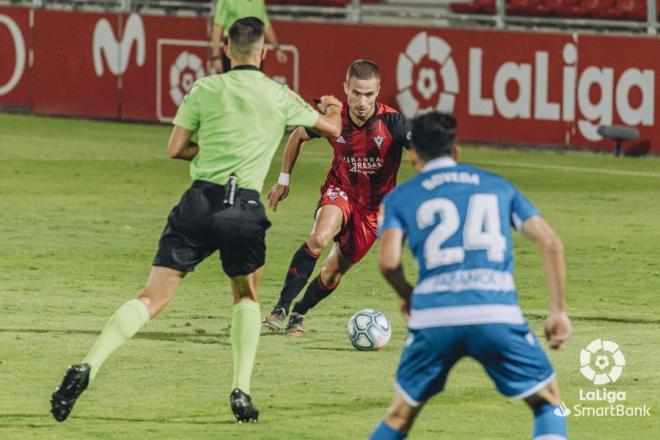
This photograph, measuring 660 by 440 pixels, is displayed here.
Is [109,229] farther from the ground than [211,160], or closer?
closer

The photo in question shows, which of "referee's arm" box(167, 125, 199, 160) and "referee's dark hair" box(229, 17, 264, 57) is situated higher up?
"referee's dark hair" box(229, 17, 264, 57)

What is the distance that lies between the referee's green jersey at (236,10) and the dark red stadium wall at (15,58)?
5.24 meters

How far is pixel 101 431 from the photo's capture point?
9188 mm

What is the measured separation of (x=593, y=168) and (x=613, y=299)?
30.9 feet

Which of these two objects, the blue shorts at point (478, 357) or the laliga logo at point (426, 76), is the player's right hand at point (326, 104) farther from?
the laliga logo at point (426, 76)

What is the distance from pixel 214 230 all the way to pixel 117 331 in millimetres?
723

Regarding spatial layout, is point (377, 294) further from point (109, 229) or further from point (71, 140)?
point (71, 140)

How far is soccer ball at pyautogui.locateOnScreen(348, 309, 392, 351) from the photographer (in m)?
11.6

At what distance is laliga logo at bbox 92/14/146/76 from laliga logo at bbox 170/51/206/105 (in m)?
0.64

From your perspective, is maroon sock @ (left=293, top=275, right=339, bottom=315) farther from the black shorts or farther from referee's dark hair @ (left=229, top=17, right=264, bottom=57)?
referee's dark hair @ (left=229, top=17, right=264, bottom=57)

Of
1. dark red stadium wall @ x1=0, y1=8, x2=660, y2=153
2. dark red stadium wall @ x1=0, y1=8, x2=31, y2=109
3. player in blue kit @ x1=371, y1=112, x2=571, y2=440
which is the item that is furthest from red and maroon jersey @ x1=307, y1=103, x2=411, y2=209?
dark red stadium wall @ x1=0, y1=8, x2=31, y2=109

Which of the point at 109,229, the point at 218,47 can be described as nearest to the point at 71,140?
the point at 218,47

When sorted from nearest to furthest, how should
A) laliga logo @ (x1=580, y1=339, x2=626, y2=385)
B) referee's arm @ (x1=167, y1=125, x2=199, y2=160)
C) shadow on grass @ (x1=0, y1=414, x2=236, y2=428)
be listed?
1. shadow on grass @ (x1=0, y1=414, x2=236, y2=428)
2. referee's arm @ (x1=167, y1=125, x2=199, y2=160)
3. laliga logo @ (x1=580, y1=339, x2=626, y2=385)

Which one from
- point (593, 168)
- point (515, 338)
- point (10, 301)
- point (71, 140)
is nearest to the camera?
point (515, 338)
